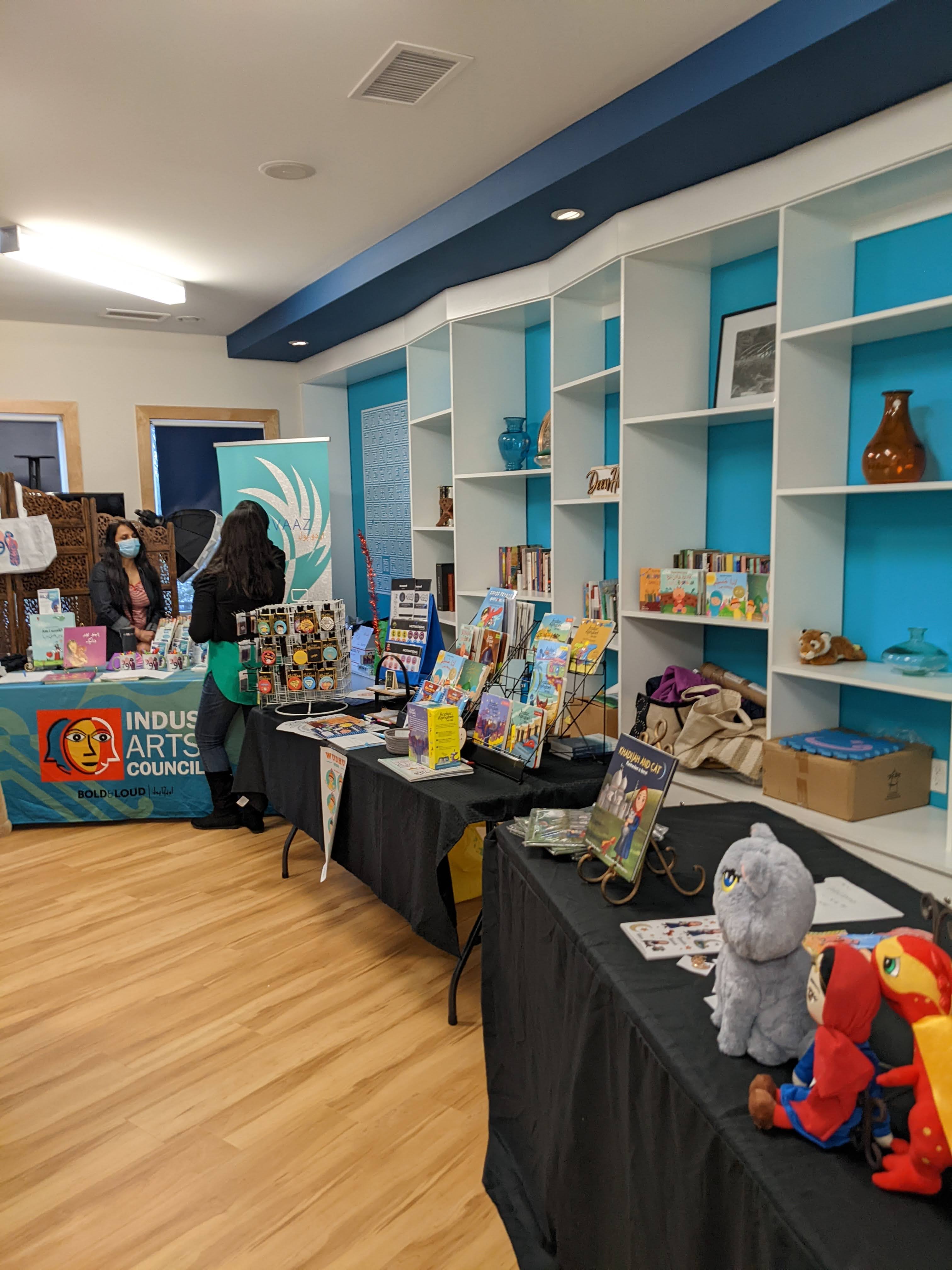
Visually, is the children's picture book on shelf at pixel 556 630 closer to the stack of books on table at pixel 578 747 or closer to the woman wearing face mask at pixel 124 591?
the stack of books on table at pixel 578 747

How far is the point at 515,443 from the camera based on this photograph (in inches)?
178

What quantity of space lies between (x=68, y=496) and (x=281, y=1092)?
165 inches

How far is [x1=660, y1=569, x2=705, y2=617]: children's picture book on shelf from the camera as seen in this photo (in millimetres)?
3318

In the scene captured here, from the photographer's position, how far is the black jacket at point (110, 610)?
16.8 ft

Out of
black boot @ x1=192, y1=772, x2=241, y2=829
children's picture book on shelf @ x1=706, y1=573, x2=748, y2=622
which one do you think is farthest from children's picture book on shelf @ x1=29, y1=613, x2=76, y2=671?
children's picture book on shelf @ x1=706, y1=573, x2=748, y2=622

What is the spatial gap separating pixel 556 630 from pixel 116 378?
16.1 ft

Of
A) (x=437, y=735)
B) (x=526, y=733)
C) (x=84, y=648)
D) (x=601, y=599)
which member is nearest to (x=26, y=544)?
(x=84, y=648)

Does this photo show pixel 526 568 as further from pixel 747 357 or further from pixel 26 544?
pixel 26 544

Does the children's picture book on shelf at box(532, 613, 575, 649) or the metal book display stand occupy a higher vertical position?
the children's picture book on shelf at box(532, 613, 575, 649)

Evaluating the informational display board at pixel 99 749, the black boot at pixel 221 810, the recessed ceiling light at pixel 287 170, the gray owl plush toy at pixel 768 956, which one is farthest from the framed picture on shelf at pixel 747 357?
the black boot at pixel 221 810

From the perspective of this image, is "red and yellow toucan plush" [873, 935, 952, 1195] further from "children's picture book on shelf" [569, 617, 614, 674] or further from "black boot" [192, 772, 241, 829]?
"black boot" [192, 772, 241, 829]

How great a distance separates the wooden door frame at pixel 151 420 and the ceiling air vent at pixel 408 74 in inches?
157

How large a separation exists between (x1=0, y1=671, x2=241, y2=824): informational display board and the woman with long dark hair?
295 millimetres

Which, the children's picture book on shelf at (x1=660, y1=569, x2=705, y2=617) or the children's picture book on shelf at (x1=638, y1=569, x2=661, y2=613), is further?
the children's picture book on shelf at (x1=638, y1=569, x2=661, y2=613)
